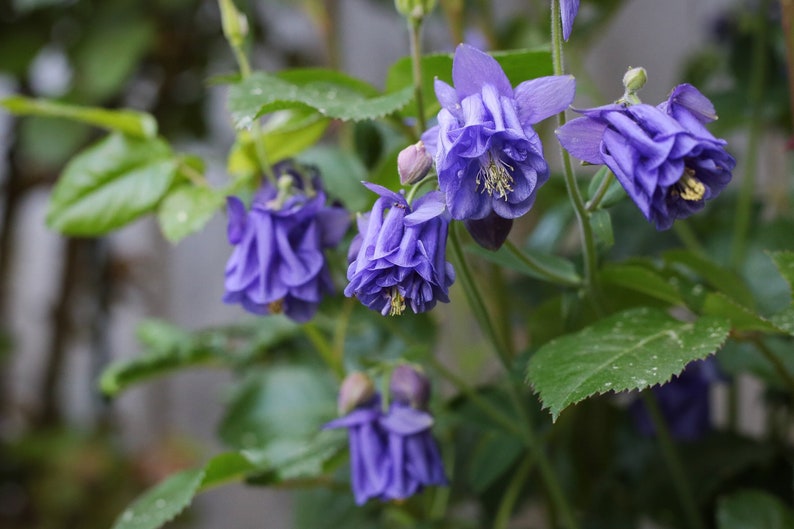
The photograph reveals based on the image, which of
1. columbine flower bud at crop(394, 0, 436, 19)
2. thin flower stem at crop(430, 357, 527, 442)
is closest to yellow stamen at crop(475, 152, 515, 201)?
columbine flower bud at crop(394, 0, 436, 19)

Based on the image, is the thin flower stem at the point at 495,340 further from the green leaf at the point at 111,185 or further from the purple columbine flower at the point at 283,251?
the green leaf at the point at 111,185

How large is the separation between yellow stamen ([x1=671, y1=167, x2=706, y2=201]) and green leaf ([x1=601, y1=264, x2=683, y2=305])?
0.11 m

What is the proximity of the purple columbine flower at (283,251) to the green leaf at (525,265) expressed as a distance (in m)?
0.08

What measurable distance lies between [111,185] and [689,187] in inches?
13.5

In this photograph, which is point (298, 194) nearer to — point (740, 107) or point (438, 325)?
point (438, 325)

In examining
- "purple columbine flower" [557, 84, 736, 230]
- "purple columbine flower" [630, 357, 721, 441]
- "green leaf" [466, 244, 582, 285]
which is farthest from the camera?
"purple columbine flower" [630, 357, 721, 441]

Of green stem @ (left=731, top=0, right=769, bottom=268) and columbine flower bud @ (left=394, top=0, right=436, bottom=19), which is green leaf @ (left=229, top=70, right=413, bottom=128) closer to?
columbine flower bud @ (left=394, top=0, right=436, bottom=19)

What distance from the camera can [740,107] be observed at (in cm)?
64

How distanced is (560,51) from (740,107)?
0.41 meters

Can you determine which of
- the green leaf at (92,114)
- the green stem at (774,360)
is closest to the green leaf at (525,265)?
the green stem at (774,360)

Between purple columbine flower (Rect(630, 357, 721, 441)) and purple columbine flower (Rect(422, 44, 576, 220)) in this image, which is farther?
purple columbine flower (Rect(630, 357, 721, 441))

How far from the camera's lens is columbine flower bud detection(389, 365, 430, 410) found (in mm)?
421

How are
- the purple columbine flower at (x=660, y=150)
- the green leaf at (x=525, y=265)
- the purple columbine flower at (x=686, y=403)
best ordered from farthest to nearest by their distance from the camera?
the purple columbine flower at (x=686, y=403)
the green leaf at (x=525, y=265)
the purple columbine flower at (x=660, y=150)

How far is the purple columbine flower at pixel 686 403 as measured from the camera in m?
0.55
